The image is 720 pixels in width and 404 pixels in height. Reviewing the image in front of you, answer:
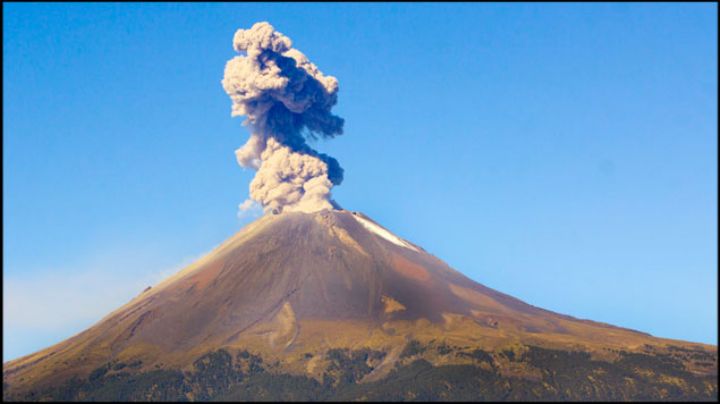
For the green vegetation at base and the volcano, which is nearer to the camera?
the green vegetation at base

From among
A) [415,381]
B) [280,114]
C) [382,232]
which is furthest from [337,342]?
[280,114]

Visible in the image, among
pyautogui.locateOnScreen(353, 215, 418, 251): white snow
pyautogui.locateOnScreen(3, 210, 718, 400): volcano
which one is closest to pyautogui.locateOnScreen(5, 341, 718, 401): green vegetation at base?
pyautogui.locateOnScreen(3, 210, 718, 400): volcano

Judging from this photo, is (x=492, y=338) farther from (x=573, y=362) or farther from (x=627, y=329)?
(x=627, y=329)

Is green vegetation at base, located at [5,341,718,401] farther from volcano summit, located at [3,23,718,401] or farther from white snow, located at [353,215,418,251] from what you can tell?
white snow, located at [353,215,418,251]

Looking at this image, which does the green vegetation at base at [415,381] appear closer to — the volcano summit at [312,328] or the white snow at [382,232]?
the volcano summit at [312,328]

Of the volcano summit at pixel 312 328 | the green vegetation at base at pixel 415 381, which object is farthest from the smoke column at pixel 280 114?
the green vegetation at base at pixel 415 381

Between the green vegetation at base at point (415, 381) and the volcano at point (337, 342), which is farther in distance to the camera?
the volcano at point (337, 342)

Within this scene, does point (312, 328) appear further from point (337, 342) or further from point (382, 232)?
point (382, 232)
